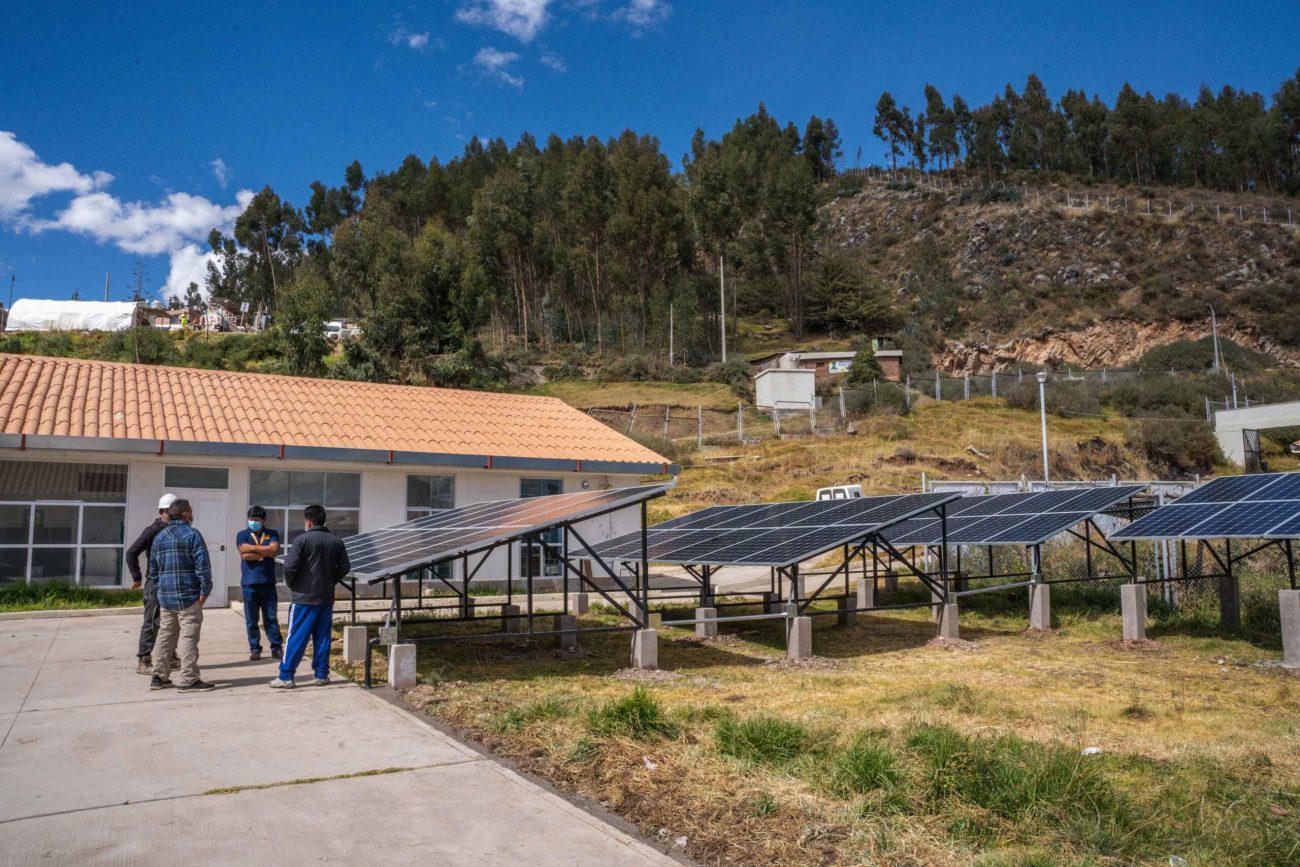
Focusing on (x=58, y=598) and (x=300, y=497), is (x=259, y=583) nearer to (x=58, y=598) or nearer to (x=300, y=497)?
(x=58, y=598)

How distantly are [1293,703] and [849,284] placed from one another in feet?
214

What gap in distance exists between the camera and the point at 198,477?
1861cm

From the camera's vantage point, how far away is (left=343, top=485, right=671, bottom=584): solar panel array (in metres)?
9.23

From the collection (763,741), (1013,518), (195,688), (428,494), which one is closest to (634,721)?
(763,741)

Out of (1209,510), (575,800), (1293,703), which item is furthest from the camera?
(1209,510)

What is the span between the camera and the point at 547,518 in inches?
381

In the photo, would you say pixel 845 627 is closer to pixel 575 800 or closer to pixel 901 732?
pixel 901 732

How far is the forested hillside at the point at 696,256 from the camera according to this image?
45156mm

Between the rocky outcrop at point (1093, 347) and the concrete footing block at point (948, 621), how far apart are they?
2125 inches

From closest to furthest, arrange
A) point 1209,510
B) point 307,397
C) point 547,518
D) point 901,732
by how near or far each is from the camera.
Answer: point 901,732, point 547,518, point 1209,510, point 307,397

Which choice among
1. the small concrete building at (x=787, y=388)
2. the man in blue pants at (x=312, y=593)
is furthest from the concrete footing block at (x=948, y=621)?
the small concrete building at (x=787, y=388)

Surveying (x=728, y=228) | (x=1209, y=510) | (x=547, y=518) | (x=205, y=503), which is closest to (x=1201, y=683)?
(x=1209, y=510)

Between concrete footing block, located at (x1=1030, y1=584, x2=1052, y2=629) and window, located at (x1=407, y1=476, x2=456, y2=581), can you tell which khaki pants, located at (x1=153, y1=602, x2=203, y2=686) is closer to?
window, located at (x1=407, y1=476, x2=456, y2=581)

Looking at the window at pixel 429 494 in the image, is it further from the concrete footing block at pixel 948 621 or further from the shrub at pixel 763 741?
the shrub at pixel 763 741
